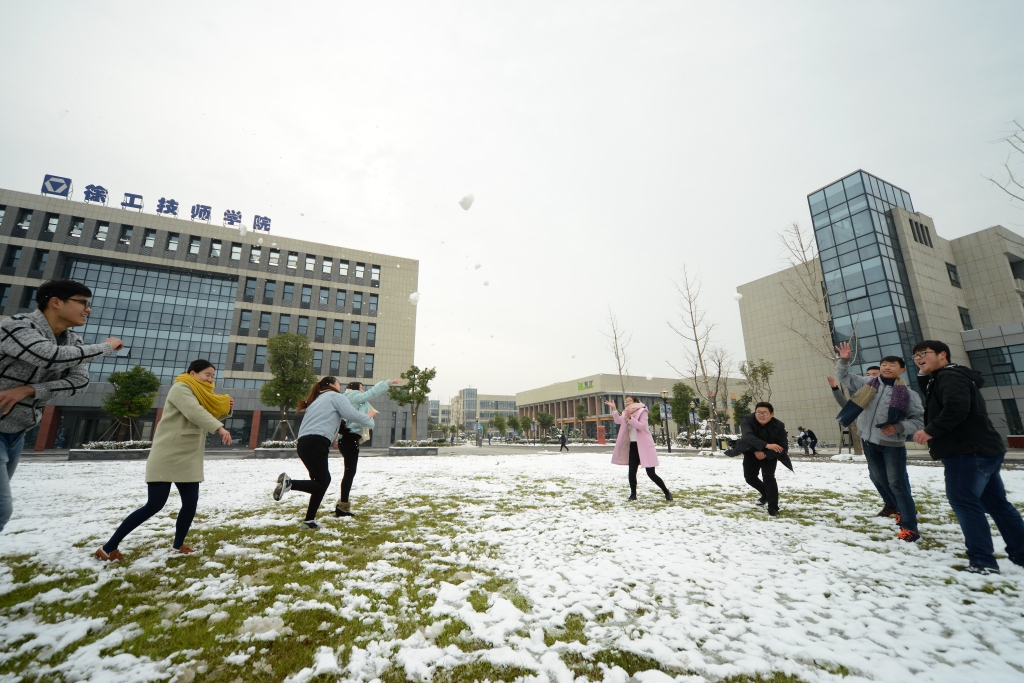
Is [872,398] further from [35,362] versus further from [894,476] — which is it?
[35,362]

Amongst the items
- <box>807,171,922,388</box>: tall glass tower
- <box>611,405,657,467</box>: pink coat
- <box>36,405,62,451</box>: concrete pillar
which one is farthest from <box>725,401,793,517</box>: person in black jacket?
<box>36,405,62,451</box>: concrete pillar

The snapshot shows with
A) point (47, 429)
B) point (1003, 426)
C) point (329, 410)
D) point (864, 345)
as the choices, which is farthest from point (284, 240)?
point (1003, 426)

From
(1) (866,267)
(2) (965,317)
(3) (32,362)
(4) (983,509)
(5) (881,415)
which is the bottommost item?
(4) (983,509)

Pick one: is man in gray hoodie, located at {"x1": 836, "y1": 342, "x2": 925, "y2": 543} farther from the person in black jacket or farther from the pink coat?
the pink coat

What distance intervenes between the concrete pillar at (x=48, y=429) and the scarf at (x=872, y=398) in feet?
155

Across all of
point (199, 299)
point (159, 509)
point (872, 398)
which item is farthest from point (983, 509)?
point (199, 299)

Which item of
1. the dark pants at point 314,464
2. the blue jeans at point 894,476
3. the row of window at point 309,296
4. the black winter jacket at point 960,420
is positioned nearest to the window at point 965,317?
the blue jeans at point 894,476

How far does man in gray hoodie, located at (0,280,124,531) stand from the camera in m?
2.86

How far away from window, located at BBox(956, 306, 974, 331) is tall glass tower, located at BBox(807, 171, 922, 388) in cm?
795

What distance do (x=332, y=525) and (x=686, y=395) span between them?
4452cm

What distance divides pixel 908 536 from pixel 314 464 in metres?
7.11

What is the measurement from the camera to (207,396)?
4.41 metres

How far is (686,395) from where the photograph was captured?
44.4 m

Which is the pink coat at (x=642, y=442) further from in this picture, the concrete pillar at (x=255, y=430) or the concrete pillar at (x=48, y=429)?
the concrete pillar at (x=48, y=429)
